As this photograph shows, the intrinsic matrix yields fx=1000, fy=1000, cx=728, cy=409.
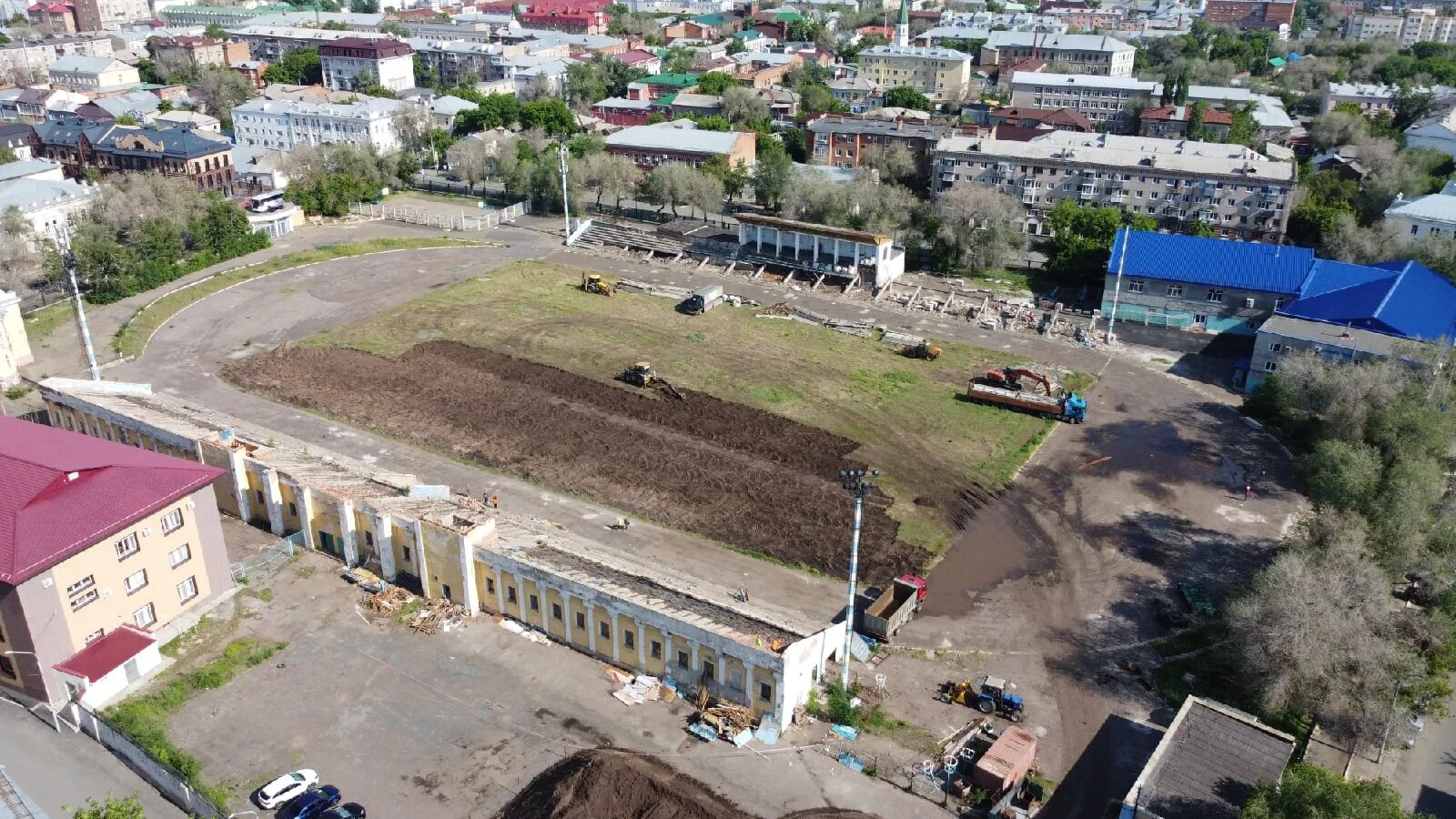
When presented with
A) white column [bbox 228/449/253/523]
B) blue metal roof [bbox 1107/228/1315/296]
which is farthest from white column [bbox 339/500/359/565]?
blue metal roof [bbox 1107/228/1315/296]

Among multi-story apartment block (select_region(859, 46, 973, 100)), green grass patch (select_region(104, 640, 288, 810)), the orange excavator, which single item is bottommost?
green grass patch (select_region(104, 640, 288, 810))

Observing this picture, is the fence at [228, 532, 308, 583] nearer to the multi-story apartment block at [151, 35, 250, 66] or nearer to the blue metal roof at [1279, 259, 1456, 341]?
the blue metal roof at [1279, 259, 1456, 341]

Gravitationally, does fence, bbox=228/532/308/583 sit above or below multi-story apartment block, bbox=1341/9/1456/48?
below

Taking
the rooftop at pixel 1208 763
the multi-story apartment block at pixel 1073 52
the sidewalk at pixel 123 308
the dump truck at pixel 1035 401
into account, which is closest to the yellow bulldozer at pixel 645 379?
the dump truck at pixel 1035 401

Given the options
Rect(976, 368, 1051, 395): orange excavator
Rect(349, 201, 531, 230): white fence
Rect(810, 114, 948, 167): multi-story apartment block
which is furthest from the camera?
Rect(810, 114, 948, 167): multi-story apartment block

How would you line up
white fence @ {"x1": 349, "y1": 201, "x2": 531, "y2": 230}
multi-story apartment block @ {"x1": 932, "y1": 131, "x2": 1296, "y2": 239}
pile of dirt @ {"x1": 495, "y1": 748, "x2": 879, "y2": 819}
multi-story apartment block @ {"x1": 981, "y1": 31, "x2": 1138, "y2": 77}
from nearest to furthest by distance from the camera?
pile of dirt @ {"x1": 495, "y1": 748, "x2": 879, "y2": 819}, multi-story apartment block @ {"x1": 932, "y1": 131, "x2": 1296, "y2": 239}, white fence @ {"x1": 349, "y1": 201, "x2": 531, "y2": 230}, multi-story apartment block @ {"x1": 981, "y1": 31, "x2": 1138, "y2": 77}

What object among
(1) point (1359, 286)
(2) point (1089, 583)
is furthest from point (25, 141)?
(1) point (1359, 286)
